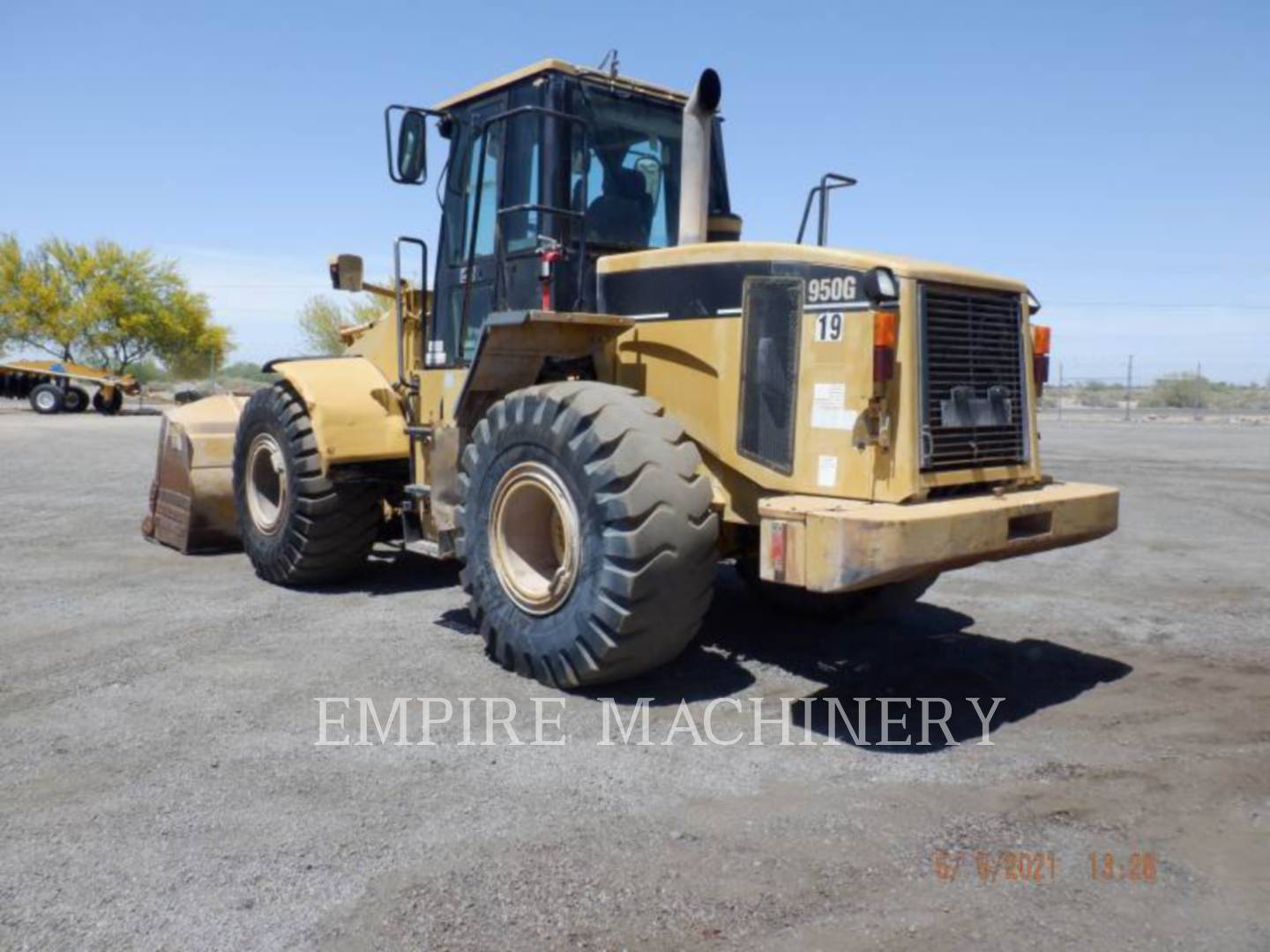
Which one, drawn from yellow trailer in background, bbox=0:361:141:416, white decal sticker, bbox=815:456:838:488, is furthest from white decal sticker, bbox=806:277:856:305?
yellow trailer in background, bbox=0:361:141:416

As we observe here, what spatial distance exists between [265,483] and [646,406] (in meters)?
4.24

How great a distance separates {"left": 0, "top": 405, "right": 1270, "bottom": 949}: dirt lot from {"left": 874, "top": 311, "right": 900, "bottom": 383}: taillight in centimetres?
158

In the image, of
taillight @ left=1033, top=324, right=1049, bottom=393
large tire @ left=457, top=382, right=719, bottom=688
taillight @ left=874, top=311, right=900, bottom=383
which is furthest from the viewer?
taillight @ left=1033, top=324, right=1049, bottom=393

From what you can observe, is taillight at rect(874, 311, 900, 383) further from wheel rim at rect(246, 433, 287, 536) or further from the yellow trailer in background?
the yellow trailer in background

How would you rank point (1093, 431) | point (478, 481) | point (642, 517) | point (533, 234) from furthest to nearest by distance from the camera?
point (1093, 431) < point (533, 234) < point (478, 481) < point (642, 517)

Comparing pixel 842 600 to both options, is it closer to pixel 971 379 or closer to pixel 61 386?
pixel 971 379

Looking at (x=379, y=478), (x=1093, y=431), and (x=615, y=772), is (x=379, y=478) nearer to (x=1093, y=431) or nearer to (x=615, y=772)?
(x=615, y=772)

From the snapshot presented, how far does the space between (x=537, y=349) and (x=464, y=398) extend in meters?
0.55

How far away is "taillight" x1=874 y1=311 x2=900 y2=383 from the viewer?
15.0ft

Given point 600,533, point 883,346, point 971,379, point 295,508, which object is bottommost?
point 295,508

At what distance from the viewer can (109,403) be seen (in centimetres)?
3597

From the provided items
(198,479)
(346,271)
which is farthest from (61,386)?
(346,271)

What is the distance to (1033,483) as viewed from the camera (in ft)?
17.5

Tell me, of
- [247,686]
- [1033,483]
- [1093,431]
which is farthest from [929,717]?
[1093,431]
